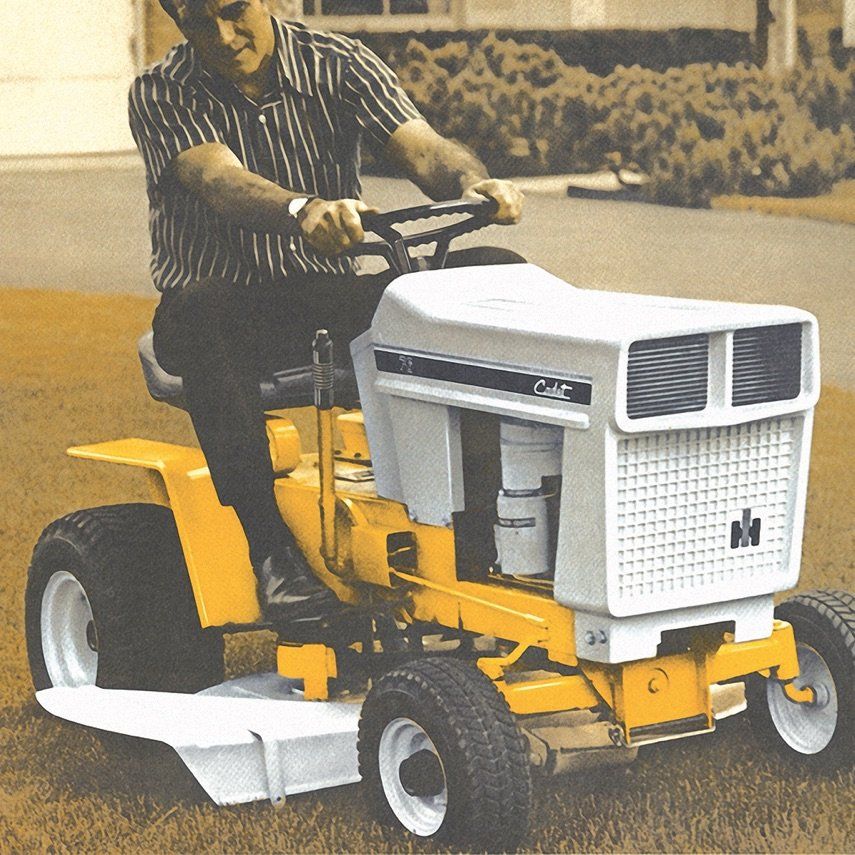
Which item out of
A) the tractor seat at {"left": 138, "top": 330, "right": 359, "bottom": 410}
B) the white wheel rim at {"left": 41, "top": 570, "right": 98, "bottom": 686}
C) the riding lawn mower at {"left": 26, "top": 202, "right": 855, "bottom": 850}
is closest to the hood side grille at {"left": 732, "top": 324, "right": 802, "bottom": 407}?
the riding lawn mower at {"left": 26, "top": 202, "right": 855, "bottom": 850}

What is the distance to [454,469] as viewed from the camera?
308cm

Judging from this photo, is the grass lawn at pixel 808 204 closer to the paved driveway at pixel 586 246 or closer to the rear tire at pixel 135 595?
the paved driveway at pixel 586 246

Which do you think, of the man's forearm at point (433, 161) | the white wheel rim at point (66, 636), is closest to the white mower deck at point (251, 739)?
the white wheel rim at point (66, 636)

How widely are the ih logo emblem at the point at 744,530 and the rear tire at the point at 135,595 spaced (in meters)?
1.16

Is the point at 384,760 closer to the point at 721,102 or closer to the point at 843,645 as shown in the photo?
the point at 843,645

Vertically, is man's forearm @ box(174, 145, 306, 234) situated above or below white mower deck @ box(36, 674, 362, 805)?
above

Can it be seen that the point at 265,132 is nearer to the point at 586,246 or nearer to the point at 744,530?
the point at 744,530

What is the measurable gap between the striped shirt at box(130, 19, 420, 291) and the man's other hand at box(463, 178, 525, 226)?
1.10 feet

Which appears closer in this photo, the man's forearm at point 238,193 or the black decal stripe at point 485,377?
the black decal stripe at point 485,377

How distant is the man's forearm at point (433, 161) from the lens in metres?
3.47

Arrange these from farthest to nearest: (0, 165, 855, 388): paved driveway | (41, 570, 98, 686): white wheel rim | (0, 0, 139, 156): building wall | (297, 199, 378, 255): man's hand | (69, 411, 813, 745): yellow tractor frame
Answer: (0, 165, 855, 388): paved driveway
(0, 0, 139, 156): building wall
(41, 570, 98, 686): white wheel rim
(297, 199, 378, 255): man's hand
(69, 411, 813, 745): yellow tractor frame

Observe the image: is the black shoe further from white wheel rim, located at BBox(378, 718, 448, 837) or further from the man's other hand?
the man's other hand

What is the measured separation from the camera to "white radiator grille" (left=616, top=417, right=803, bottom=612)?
286cm

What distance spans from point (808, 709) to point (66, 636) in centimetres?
153
